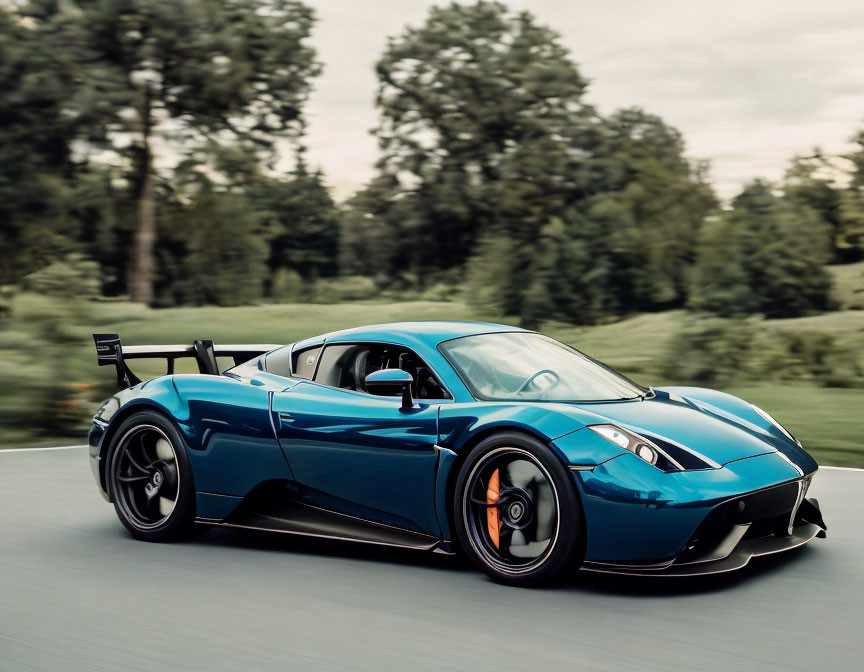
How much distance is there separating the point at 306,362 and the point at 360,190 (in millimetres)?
29195

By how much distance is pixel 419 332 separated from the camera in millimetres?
5867

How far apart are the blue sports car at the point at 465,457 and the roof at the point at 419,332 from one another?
0.05 feet

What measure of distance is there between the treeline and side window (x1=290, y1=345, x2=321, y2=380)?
1438 centimetres

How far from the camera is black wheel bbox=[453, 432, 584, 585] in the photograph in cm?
482

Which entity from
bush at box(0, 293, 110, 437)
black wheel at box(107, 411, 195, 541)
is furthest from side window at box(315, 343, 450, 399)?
bush at box(0, 293, 110, 437)

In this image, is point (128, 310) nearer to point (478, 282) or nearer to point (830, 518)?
point (478, 282)

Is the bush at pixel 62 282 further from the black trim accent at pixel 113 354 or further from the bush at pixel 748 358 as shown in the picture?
the bush at pixel 748 358

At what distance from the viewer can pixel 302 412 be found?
227 inches

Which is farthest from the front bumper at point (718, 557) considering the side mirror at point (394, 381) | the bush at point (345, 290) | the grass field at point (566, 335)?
the bush at point (345, 290)

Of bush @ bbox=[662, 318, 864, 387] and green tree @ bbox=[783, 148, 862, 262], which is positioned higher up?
green tree @ bbox=[783, 148, 862, 262]

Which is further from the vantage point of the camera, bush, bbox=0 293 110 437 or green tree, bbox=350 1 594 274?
green tree, bbox=350 1 594 274

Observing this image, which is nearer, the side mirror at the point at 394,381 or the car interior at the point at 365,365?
the side mirror at the point at 394,381

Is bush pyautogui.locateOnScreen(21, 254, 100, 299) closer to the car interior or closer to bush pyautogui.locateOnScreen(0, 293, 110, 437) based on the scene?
bush pyautogui.locateOnScreen(0, 293, 110, 437)

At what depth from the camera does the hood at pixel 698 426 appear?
498cm
